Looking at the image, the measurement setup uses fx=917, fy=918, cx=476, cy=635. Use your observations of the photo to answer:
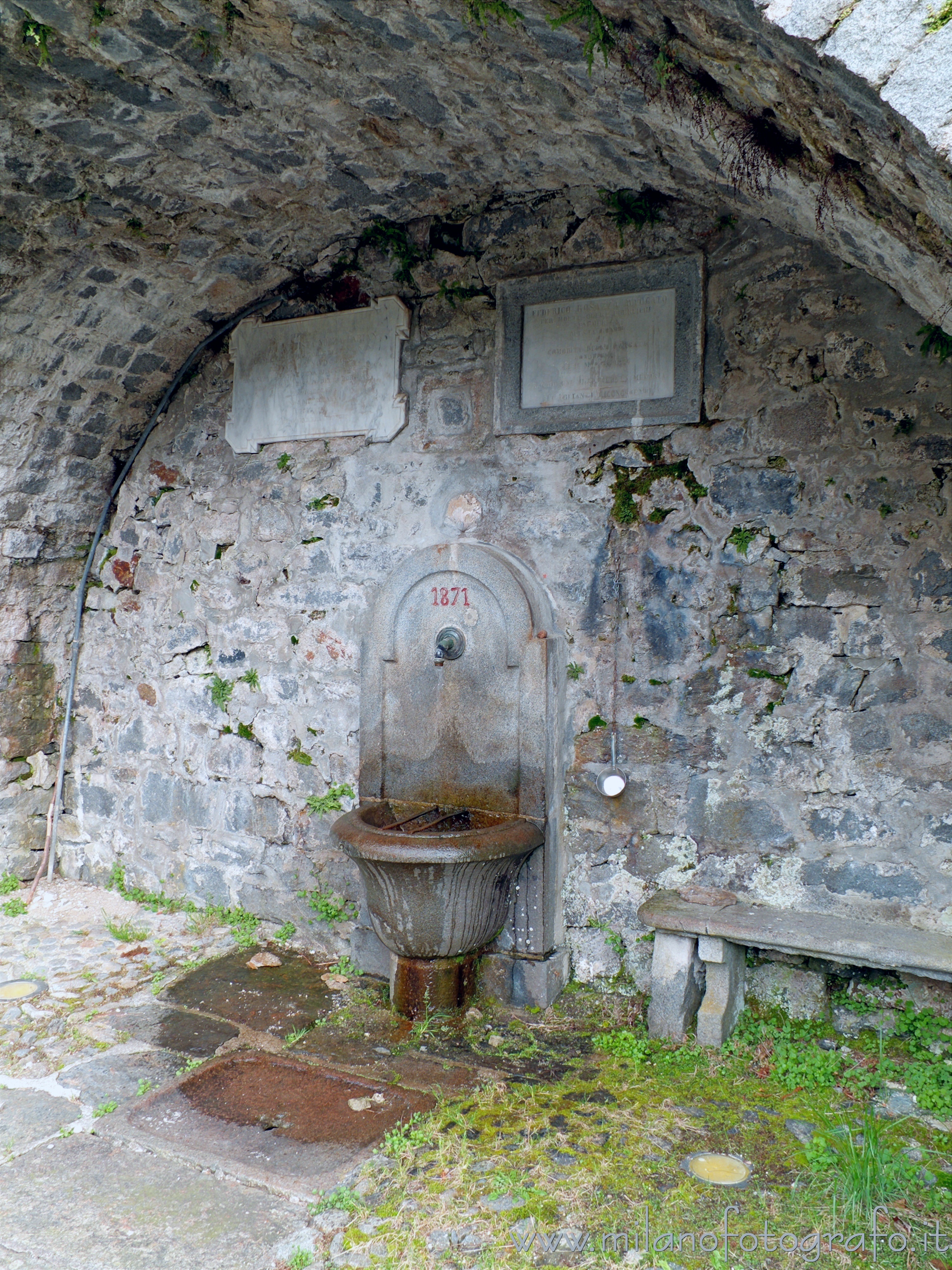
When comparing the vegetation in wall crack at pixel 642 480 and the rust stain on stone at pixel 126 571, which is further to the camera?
the rust stain on stone at pixel 126 571

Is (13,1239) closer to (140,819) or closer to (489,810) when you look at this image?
(489,810)

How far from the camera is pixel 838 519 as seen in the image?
9.74 ft

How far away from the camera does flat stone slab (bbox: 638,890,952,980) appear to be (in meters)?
2.66

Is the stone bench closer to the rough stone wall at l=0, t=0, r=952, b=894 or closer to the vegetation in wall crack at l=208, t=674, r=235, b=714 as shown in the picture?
the rough stone wall at l=0, t=0, r=952, b=894

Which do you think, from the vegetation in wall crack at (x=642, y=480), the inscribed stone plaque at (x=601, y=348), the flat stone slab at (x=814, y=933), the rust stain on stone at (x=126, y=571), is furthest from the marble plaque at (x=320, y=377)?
the flat stone slab at (x=814, y=933)

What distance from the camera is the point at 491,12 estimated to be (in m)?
2.19

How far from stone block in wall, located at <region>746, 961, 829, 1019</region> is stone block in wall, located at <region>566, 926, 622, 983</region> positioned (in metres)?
0.48

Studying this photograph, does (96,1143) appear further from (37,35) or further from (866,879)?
(37,35)

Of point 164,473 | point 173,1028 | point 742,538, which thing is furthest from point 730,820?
point 164,473

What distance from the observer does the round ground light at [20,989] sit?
3338mm

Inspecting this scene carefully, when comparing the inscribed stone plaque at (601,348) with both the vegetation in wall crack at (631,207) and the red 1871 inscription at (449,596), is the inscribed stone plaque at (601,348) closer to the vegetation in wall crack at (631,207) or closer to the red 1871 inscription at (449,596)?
the vegetation in wall crack at (631,207)

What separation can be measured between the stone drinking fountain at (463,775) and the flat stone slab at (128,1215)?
1.00 meters

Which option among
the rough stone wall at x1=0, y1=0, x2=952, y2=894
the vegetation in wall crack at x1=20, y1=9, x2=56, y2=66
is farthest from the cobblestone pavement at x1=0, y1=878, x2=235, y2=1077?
the vegetation in wall crack at x1=20, y1=9, x2=56, y2=66

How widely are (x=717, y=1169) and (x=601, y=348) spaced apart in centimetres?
260
